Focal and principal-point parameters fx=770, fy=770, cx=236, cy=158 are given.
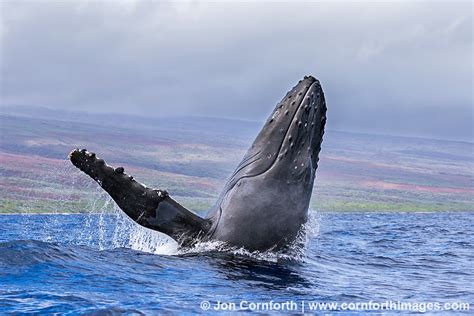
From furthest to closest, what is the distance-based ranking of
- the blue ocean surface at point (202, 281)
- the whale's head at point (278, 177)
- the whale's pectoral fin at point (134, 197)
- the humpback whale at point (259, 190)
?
the whale's head at point (278, 177), the humpback whale at point (259, 190), the whale's pectoral fin at point (134, 197), the blue ocean surface at point (202, 281)

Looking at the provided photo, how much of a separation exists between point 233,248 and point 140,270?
6.62 feet

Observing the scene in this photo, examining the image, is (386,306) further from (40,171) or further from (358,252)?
(40,171)

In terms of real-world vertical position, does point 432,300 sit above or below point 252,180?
below

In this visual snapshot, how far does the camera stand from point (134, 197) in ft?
40.4

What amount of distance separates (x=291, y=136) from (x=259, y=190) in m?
1.19

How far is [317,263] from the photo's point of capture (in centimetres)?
1371

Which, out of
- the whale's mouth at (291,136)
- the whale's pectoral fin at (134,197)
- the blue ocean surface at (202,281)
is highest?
the whale's mouth at (291,136)

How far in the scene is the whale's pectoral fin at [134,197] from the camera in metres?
12.2

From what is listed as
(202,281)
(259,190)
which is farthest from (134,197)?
(202,281)

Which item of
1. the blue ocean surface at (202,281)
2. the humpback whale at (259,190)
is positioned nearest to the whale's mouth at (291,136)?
the humpback whale at (259,190)

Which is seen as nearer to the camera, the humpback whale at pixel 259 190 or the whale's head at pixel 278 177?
the humpback whale at pixel 259 190

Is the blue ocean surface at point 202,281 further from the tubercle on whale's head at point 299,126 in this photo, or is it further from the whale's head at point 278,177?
the tubercle on whale's head at point 299,126

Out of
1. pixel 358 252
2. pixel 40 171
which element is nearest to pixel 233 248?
pixel 358 252

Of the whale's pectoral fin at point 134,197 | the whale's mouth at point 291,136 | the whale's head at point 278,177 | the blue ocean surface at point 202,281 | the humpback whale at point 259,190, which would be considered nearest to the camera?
the blue ocean surface at point 202,281
